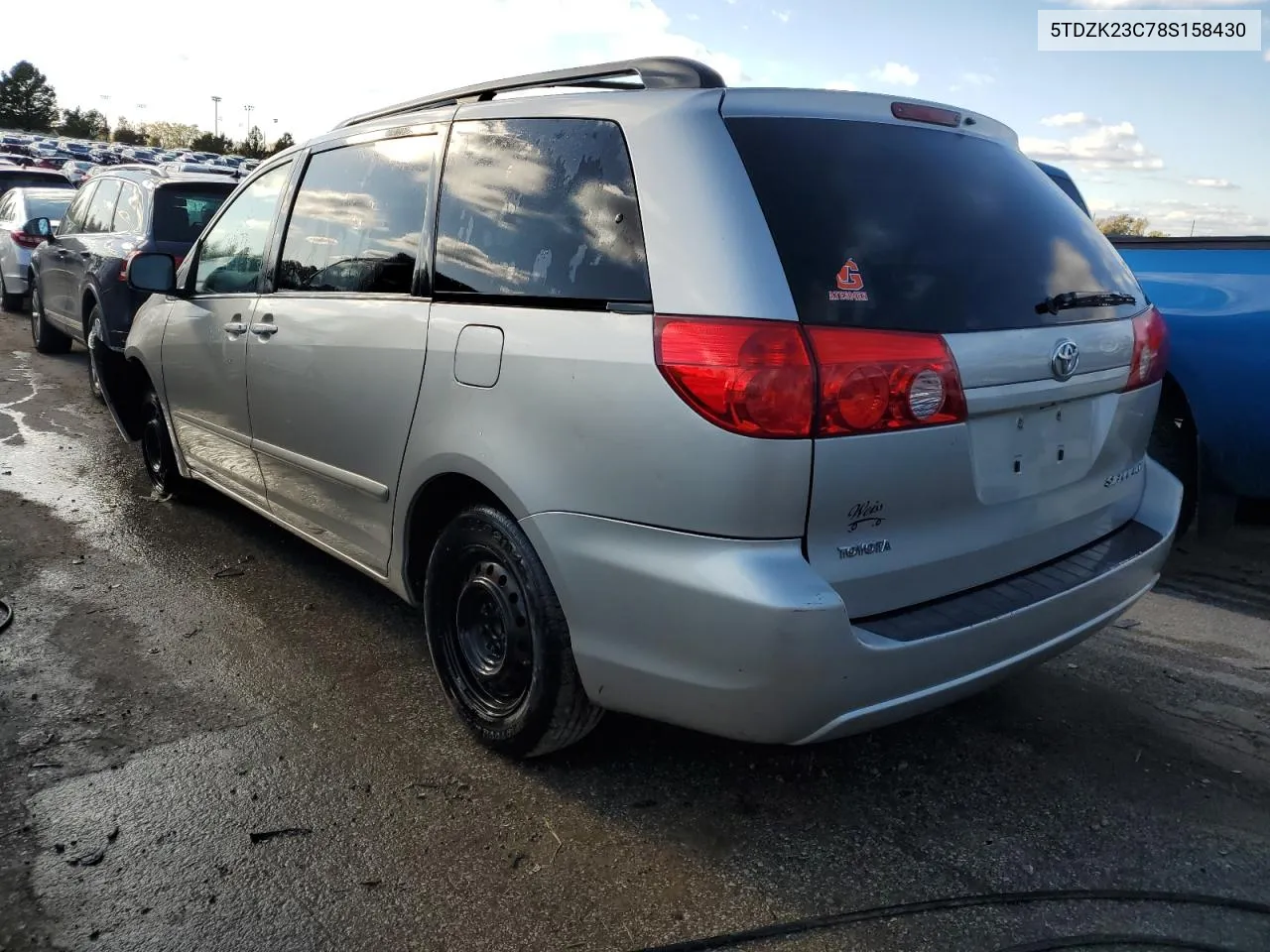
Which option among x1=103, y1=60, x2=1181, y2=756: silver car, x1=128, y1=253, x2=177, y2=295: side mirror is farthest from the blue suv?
x1=103, y1=60, x2=1181, y2=756: silver car

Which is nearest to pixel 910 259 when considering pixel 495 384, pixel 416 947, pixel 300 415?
pixel 495 384

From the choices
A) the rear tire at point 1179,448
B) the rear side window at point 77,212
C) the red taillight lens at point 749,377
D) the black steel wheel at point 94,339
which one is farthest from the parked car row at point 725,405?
the rear side window at point 77,212

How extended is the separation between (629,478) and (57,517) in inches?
161

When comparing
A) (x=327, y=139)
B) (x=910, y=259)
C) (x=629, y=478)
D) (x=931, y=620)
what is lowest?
(x=931, y=620)

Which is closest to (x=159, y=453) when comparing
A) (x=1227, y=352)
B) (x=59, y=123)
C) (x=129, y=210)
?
(x=129, y=210)

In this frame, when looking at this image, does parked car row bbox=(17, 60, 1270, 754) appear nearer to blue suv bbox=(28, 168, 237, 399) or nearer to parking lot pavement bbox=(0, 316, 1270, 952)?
parking lot pavement bbox=(0, 316, 1270, 952)

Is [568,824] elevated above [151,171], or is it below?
below

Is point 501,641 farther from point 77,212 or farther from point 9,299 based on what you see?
point 9,299

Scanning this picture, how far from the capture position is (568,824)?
2676mm

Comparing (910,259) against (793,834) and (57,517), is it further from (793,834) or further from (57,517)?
(57,517)

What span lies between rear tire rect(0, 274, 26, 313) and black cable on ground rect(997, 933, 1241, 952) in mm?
14417

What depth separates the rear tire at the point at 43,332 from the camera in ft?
33.2

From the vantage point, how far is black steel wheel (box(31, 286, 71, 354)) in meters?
10.1

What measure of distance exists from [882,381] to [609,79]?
1.27m
